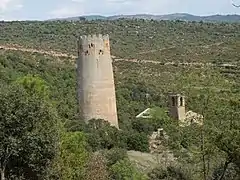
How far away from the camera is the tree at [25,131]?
14.9 m

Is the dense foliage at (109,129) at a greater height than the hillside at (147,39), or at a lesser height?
greater

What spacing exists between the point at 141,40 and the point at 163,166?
63.7 metres

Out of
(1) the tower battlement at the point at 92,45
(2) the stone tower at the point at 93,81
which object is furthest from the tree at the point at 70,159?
(1) the tower battlement at the point at 92,45

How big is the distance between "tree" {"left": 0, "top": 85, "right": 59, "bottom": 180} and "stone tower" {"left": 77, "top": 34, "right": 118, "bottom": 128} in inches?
506

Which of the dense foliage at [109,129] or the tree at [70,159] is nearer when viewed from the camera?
the dense foliage at [109,129]

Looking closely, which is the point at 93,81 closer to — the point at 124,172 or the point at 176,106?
the point at 176,106

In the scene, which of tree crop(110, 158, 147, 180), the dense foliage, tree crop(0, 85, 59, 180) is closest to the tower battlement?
the dense foliage

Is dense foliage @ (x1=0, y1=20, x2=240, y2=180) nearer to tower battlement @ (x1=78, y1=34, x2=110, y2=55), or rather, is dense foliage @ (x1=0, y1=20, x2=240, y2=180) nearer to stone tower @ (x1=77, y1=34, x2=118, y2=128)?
stone tower @ (x1=77, y1=34, x2=118, y2=128)

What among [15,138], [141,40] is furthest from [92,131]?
[141,40]

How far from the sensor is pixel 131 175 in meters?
21.2

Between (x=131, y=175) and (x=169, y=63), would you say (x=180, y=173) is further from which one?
(x=169, y=63)

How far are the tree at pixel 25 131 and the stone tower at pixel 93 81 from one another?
42.2ft

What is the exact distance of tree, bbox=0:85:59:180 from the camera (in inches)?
586

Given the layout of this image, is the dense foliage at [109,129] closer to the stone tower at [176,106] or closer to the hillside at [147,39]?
the stone tower at [176,106]
